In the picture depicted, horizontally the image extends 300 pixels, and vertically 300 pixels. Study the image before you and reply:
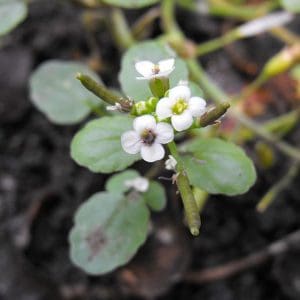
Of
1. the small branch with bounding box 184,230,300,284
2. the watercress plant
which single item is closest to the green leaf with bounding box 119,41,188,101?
the watercress plant

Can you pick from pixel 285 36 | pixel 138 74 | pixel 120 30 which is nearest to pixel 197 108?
pixel 138 74

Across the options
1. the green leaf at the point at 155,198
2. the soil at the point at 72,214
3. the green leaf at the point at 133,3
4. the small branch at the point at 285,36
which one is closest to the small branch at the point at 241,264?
the soil at the point at 72,214

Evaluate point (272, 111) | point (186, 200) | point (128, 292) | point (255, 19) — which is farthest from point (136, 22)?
point (186, 200)

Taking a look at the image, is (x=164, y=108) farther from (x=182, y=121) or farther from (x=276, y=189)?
(x=276, y=189)

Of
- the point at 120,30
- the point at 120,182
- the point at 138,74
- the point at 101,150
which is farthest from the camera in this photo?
the point at 120,30

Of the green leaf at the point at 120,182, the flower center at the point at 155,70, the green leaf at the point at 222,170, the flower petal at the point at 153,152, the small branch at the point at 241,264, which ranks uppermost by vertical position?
the flower center at the point at 155,70

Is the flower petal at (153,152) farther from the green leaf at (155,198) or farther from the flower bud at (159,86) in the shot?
the green leaf at (155,198)
